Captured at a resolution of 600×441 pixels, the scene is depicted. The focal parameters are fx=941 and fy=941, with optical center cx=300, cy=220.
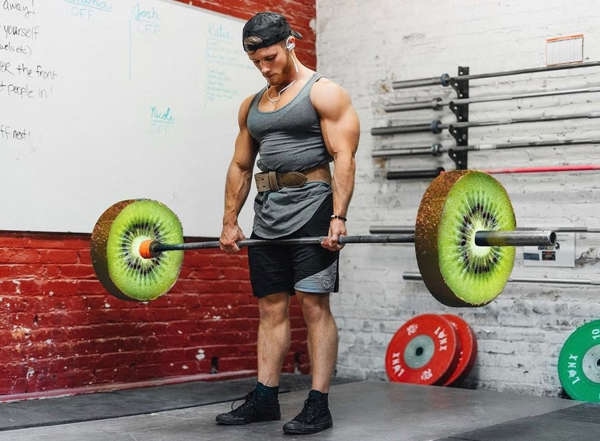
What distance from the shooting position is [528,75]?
4773mm

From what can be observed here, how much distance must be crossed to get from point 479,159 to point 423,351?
3.41 ft

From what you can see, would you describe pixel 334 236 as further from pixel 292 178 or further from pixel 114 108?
pixel 114 108

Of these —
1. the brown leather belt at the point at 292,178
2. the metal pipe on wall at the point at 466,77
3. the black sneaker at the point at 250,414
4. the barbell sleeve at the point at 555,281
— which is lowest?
the black sneaker at the point at 250,414

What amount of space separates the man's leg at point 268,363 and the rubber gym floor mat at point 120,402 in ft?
1.69

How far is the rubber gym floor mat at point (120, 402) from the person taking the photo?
363cm

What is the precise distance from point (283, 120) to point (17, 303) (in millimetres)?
1504

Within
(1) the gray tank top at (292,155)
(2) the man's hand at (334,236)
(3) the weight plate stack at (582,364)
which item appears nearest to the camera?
(2) the man's hand at (334,236)

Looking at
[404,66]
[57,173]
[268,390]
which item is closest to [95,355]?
[57,173]

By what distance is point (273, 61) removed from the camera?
135 inches

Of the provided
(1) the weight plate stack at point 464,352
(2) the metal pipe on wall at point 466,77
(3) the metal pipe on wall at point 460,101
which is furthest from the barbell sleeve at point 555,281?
(2) the metal pipe on wall at point 466,77

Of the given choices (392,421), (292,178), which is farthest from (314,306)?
(392,421)

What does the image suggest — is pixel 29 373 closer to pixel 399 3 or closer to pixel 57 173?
pixel 57 173

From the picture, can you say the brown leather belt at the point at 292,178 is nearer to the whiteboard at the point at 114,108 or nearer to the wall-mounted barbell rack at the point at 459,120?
the whiteboard at the point at 114,108

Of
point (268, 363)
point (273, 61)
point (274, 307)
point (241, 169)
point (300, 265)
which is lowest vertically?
point (268, 363)
